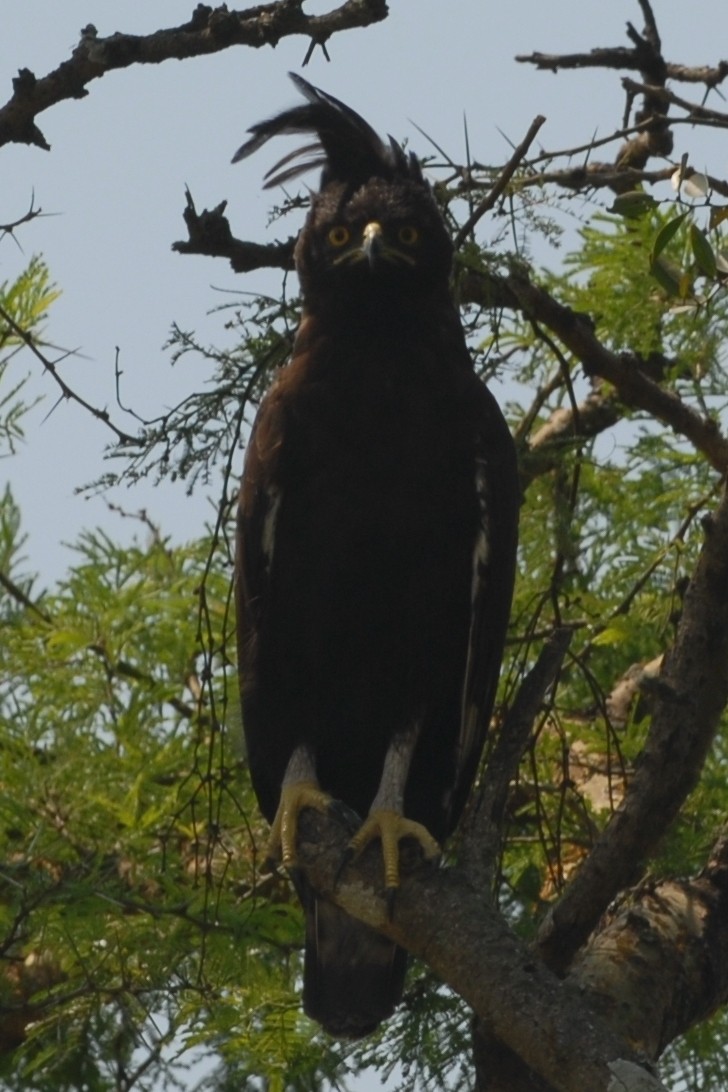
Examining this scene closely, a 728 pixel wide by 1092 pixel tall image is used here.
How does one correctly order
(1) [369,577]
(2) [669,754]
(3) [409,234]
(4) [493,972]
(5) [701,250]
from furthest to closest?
(3) [409,234] → (1) [369,577] → (2) [669,754] → (5) [701,250] → (4) [493,972]

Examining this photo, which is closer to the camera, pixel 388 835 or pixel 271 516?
pixel 388 835

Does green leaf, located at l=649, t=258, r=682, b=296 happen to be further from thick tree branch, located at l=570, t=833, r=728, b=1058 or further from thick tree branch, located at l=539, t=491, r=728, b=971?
thick tree branch, located at l=570, t=833, r=728, b=1058

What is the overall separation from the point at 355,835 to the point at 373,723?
1.83 feet

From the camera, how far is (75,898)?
5.02m

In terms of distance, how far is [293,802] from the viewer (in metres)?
4.93

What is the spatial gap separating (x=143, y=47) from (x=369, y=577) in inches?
70.3

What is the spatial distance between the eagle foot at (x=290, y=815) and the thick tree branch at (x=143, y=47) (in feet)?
6.62

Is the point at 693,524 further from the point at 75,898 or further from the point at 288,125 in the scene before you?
the point at 75,898

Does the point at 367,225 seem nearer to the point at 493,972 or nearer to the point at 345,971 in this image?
the point at 345,971

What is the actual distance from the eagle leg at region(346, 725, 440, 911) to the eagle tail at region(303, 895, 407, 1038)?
0.38 metres

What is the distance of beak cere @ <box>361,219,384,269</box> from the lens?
5.17 m

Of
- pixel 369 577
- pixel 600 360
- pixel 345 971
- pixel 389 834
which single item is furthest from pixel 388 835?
pixel 600 360

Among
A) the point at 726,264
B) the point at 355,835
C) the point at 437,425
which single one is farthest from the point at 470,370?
the point at 355,835

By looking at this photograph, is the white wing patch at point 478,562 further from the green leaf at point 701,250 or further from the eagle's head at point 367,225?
the green leaf at point 701,250
